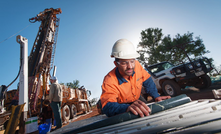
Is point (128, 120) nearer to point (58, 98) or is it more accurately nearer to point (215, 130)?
point (215, 130)

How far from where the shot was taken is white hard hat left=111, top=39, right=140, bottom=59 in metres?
1.77

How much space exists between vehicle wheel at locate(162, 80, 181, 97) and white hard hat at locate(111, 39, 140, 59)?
4.46m

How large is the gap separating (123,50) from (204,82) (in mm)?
7150

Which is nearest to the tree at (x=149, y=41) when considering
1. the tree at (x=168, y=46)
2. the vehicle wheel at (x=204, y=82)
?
the tree at (x=168, y=46)

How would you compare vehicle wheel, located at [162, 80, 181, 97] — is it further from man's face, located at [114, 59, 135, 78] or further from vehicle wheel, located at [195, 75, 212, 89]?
man's face, located at [114, 59, 135, 78]

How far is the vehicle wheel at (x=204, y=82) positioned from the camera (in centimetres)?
616

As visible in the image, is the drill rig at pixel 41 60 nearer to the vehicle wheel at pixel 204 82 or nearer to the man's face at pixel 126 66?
the man's face at pixel 126 66

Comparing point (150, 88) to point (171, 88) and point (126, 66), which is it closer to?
point (126, 66)

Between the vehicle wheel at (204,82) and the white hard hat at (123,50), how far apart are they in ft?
21.8

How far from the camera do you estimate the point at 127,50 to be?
1.85 metres

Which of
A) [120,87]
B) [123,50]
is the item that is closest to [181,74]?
[123,50]

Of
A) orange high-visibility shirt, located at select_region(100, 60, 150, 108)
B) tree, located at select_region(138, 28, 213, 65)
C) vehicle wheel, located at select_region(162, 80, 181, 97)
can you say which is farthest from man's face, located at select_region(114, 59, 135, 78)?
tree, located at select_region(138, 28, 213, 65)

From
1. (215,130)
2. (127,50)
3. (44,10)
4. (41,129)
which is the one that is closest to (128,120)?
(215,130)

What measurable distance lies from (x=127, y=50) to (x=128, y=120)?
3.85ft
